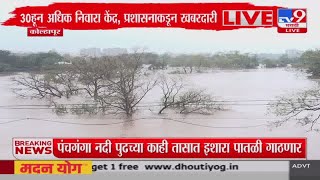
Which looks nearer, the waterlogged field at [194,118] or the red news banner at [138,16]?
the red news banner at [138,16]

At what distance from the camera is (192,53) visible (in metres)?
2.30

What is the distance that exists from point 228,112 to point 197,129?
250mm

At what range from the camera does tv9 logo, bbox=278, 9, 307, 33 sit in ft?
6.90

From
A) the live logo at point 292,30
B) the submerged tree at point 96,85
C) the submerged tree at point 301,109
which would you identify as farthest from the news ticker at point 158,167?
the live logo at point 292,30

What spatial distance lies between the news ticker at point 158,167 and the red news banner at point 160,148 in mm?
42

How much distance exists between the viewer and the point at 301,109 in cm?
236

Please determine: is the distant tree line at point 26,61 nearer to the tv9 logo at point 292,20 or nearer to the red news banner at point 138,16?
the red news banner at point 138,16

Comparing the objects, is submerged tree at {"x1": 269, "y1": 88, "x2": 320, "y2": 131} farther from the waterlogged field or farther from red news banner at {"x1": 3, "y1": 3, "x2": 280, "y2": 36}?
red news banner at {"x1": 3, "y1": 3, "x2": 280, "y2": 36}

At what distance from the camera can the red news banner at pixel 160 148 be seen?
224 cm

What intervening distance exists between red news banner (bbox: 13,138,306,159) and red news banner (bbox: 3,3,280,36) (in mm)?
746

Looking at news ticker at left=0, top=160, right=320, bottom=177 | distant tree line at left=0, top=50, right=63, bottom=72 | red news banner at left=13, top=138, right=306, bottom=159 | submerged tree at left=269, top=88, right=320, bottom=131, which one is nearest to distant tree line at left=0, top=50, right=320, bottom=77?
distant tree line at left=0, top=50, right=63, bottom=72

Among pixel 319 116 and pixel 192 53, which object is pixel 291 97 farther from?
pixel 192 53

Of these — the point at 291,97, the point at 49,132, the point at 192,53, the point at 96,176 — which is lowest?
the point at 96,176

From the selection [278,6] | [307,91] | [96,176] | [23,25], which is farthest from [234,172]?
[23,25]
